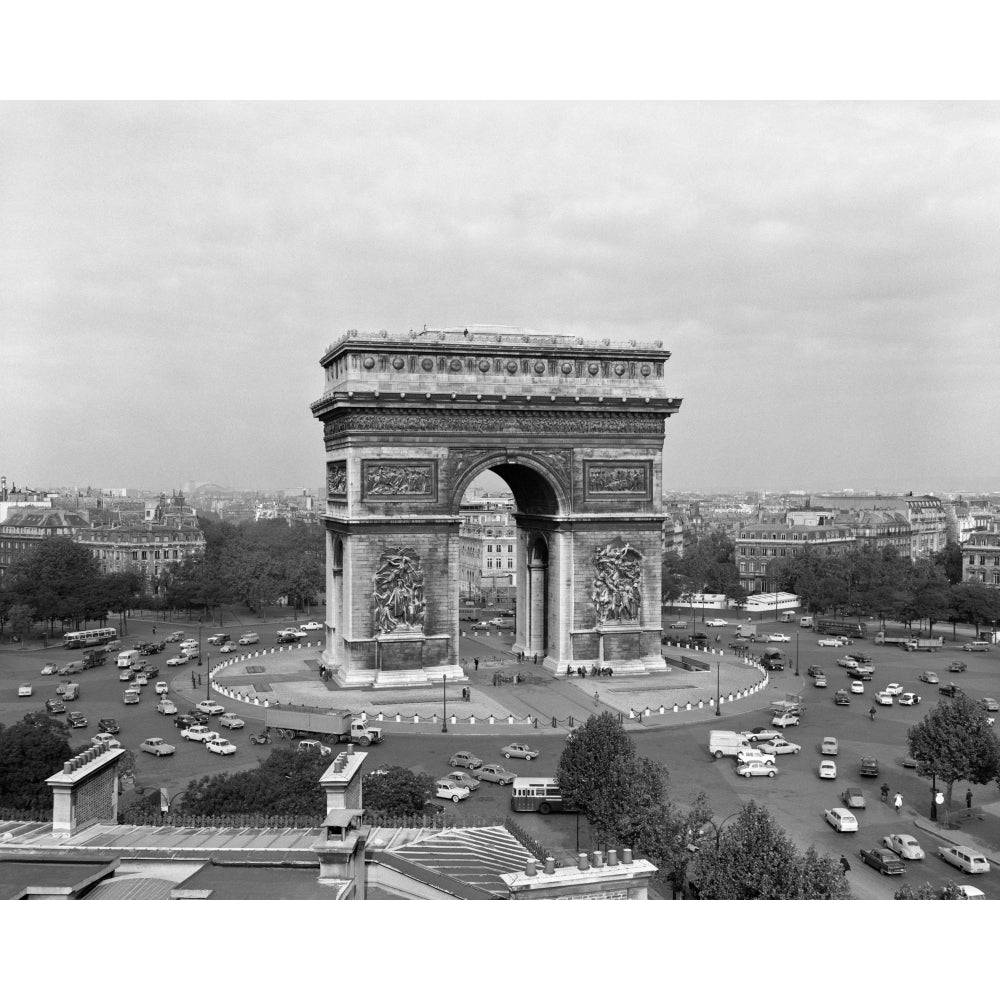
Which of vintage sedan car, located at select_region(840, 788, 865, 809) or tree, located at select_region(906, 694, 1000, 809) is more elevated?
tree, located at select_region(906, 694, 1000, 809)

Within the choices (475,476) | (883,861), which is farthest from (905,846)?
(475,476)

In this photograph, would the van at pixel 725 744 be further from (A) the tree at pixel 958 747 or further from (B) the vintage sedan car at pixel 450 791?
(B) the vintage sedan car at pixel 450 791

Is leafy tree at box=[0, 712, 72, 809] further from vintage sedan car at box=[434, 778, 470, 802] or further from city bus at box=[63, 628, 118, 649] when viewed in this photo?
city bus at box=[63, 628, 118, 649]

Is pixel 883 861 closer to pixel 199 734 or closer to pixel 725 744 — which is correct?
pixel 725 744

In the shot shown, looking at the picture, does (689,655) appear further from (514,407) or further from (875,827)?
(875,827)

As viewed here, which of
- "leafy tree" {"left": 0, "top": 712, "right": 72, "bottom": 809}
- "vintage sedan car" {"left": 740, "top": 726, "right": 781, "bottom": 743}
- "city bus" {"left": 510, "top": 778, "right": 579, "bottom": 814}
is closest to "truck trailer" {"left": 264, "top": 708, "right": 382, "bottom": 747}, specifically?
"city bus" {"left": 510, "top": 778, "right": 579, "bottom": 814}

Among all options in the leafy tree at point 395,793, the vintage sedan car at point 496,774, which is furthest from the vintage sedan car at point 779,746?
the leafy tree at point 395,793
